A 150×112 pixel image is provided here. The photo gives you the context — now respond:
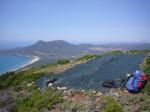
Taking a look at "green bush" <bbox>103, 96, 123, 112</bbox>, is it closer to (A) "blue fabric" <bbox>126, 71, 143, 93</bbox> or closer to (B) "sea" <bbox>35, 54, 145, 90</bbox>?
(A) "blue fabric" <bbox>126, 71, 143, 93</bbox>

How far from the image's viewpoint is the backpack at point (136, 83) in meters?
14.0

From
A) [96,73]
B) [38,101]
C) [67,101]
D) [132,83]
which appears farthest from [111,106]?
[96,73]

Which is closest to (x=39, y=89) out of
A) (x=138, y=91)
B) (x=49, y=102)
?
(x=49, y=102)

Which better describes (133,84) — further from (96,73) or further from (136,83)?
(96,73)

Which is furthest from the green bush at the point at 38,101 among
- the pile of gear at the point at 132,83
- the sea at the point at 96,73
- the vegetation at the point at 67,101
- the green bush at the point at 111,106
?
the pile of gear at the point at 132,83

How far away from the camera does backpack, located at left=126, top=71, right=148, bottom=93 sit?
1402cm

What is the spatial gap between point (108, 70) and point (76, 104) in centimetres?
649

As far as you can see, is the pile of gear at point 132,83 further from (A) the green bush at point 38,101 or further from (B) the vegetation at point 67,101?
(A) the green bush at point 38,101

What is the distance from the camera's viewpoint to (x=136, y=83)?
1425 centimetres

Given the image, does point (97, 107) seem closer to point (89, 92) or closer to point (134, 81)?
point (89, 92)

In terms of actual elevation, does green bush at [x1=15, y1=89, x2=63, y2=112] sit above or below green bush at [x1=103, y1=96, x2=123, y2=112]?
below

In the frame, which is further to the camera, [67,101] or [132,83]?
[132,83]

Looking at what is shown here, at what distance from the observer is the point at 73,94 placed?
585 inches

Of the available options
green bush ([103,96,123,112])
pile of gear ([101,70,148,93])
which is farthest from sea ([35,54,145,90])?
green bush ([103,96,123,112])
